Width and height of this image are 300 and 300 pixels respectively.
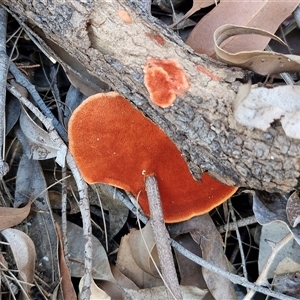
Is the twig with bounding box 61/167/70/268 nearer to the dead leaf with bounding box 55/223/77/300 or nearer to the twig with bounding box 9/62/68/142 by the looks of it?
the dead leaf with bounding box 55/223/77/300

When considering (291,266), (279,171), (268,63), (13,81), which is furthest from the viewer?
(13,81)

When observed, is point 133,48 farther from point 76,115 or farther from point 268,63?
point 268,63

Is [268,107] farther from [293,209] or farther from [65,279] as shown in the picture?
[65,279]

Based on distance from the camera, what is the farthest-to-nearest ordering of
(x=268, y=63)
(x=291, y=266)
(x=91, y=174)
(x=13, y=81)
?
(x=13, y=81)
(x=291, y=266)
(x=91, y=174)
(x=268, y=63)

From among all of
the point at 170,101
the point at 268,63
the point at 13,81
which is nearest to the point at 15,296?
the point at 13,81

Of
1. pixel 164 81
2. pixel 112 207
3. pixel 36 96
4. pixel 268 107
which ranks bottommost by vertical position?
pixel 112 207

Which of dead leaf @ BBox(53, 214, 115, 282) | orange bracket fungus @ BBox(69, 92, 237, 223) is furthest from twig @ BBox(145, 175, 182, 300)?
dead leaf @ BBox(53, 214, 115, 282)

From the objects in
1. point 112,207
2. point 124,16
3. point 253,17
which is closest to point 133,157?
point 112,207
